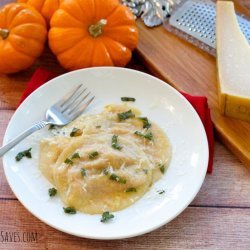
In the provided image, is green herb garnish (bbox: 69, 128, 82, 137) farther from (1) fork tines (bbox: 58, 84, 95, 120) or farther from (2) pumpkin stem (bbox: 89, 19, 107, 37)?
(2) pumpkin stem (bbox: 89, 19, 107, 37)

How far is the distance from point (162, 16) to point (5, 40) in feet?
1.74

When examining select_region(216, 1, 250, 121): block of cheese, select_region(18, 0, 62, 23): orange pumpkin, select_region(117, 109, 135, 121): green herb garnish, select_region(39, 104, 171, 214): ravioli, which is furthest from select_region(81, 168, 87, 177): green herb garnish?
select_region(18, 0, 62, 23): orange pumpkin

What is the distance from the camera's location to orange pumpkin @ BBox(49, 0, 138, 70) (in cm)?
140

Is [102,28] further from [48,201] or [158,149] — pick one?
[48,201]

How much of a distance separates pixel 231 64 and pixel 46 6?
58 cm

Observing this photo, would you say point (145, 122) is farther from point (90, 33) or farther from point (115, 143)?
point (90, 33)

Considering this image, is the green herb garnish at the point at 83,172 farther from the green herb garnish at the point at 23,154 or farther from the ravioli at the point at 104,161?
the green herb garnish at the point at 23,154

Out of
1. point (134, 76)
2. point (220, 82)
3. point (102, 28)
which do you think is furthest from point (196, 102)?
point (102, 28)

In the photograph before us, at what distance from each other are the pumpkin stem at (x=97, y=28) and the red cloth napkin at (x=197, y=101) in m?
0.19

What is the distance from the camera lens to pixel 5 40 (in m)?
1.41

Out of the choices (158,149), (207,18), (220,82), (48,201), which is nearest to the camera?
(48,201)

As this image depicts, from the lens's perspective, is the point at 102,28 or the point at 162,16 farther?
the point at 162,16

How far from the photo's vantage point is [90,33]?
141cm

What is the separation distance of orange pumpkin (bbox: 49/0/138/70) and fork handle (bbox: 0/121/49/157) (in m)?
0.25
